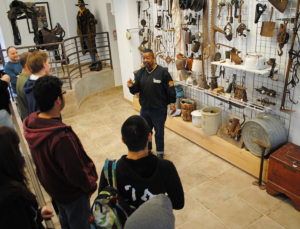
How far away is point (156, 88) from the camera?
3.80 meters

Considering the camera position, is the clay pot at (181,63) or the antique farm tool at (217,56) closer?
the antique farm tool at (217,56)

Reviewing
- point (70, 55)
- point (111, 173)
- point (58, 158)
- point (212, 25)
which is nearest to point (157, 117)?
point (212, 25)

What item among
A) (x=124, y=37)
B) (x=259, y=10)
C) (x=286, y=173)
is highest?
(x=259, y=10)

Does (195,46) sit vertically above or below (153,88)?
above

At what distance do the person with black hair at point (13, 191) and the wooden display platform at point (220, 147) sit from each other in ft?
9.58

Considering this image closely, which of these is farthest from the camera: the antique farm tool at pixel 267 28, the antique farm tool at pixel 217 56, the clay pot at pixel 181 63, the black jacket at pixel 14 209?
the clay pot at pixel 181 63

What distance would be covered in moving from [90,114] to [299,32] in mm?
4788

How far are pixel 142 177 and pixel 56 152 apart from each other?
27.2 inches

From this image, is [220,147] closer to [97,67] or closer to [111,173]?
[111,173]

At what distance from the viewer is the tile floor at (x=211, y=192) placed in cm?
292

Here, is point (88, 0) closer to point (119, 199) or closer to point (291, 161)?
point (291, 161)

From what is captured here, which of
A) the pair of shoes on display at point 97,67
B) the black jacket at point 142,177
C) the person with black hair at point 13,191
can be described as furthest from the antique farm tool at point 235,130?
the pair of shoes on display at point 97,67

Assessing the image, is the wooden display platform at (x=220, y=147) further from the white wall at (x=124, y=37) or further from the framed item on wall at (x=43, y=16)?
the framed item on wall at (x=43, y=16)

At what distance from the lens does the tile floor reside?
292 centimetres
